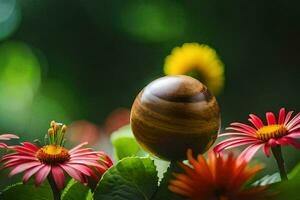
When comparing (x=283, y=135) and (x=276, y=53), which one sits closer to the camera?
(x=283, y=135)

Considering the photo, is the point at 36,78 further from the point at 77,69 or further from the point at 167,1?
the point at 167,1

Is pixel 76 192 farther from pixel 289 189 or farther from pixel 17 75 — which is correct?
pixel 17 75

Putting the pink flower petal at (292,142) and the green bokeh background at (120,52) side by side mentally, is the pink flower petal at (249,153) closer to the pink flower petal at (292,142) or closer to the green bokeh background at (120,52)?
the pink flower petal at (292,142)

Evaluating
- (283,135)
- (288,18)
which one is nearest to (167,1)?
(288,18)

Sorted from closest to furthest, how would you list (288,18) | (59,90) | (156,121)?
(156,121) → (288,18) → (59,90)

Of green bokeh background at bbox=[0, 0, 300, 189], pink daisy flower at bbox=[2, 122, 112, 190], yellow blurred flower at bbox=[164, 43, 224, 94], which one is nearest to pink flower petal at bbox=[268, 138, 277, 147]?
pink daisy flower at bbox=[2, 122, 112, 190]

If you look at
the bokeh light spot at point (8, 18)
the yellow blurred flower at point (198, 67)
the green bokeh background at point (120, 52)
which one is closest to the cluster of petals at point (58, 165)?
the yellow blurred flower at point (198, 67)
